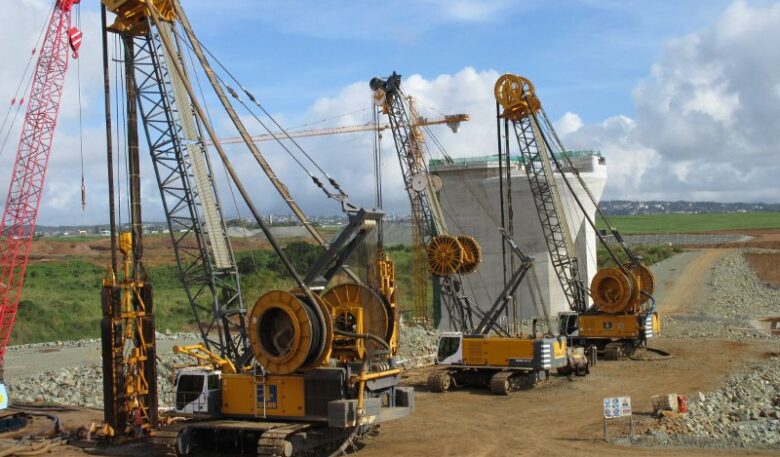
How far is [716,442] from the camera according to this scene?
17328 millimetres

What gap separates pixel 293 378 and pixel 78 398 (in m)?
14.0

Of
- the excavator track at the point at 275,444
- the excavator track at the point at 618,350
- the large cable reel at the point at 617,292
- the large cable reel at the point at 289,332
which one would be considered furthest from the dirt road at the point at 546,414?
the large cable reel at the point at 289,332

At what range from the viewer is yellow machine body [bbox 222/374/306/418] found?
53.9 ft

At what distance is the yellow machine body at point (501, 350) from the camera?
27.0 metres

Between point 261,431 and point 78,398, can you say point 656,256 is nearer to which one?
point 78,398

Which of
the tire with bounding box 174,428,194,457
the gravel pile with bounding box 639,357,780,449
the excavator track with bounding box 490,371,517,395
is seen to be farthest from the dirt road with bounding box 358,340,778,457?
the tire with bounding box 174,428,194,457

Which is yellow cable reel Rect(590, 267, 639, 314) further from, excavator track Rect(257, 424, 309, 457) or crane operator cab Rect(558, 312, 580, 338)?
excavator track Rect(257, 424, 309, 457)

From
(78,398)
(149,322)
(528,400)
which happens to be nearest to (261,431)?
(149,322)

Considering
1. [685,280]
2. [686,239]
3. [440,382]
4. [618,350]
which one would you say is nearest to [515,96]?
[618,350]

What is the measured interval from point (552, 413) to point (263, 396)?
A: 31.4 feet

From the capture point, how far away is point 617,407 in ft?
60.0

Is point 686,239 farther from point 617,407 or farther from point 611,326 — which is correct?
point 617,407

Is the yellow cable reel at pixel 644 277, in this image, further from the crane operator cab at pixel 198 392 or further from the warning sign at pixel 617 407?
the crane operator cab at pixel 198 392

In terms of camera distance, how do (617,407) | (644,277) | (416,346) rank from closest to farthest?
(617,407)
(644,277)
(416,346)
